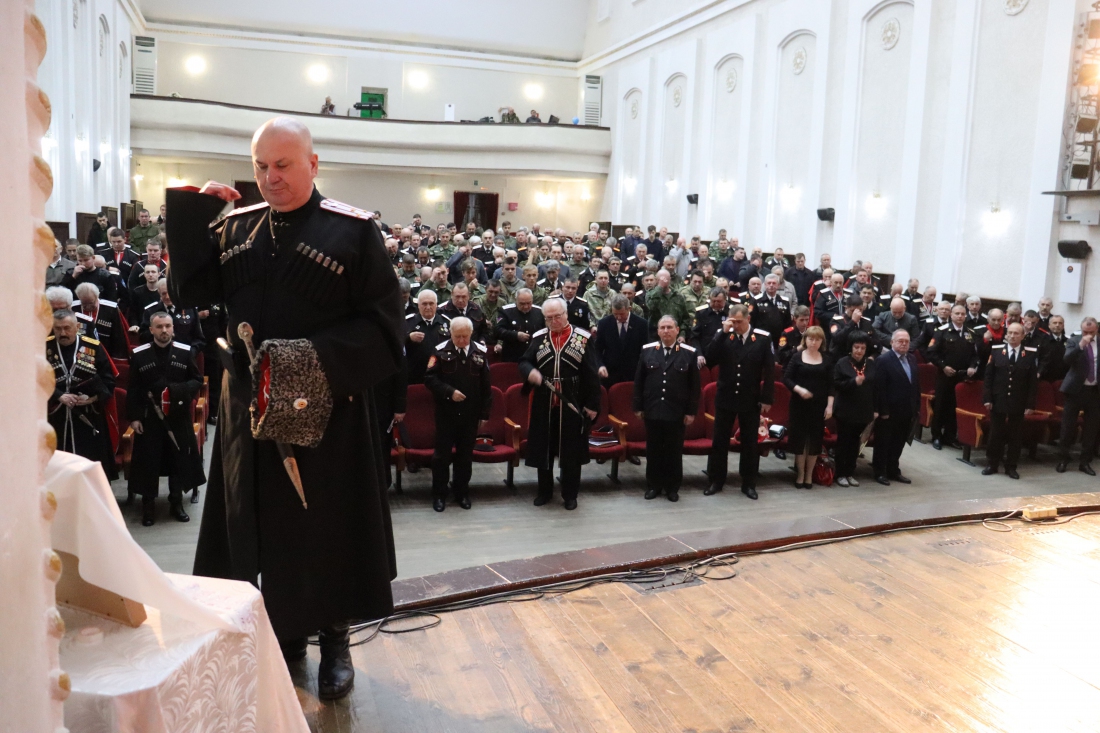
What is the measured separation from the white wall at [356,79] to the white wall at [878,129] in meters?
5.99

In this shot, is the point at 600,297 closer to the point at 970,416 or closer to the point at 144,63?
the point at 970,416

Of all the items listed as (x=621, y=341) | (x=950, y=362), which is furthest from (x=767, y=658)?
(x=950, y=362)

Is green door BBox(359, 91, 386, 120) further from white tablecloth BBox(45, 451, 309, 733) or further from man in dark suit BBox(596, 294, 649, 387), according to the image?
white tablecloth BBox(45, 451, 309, 733)

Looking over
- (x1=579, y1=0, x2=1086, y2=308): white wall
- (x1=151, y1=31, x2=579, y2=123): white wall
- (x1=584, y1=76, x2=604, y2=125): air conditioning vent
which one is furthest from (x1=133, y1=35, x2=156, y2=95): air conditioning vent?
(x1=579, y1=0, x2=1086, y2=308): white wall

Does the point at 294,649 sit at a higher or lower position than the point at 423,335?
lower

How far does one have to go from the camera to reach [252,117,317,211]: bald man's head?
8.68 ft

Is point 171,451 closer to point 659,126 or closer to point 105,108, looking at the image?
point 105,108

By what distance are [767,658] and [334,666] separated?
153cm

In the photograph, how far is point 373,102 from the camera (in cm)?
2889

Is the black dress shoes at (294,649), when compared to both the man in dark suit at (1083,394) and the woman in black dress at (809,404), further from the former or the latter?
the man in dark suit at (1083,394)

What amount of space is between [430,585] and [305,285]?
160cm

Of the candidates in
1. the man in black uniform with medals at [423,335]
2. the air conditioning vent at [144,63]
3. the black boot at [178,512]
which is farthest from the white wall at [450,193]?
the black boot at [178,512]

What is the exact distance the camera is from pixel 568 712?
2965 mm

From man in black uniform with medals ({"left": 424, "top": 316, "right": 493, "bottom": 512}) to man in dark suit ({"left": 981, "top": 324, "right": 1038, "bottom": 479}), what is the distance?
5.22 m
